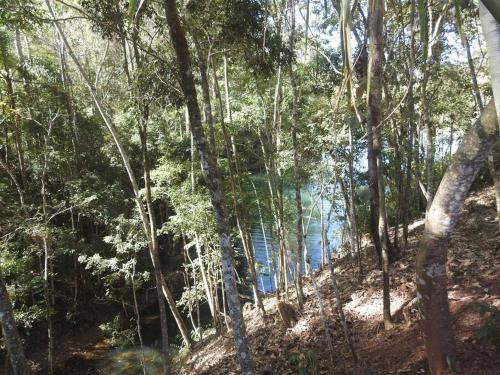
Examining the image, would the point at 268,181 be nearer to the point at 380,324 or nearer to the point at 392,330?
the point at 380,324

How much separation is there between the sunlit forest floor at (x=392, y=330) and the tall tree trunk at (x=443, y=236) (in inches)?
16.9

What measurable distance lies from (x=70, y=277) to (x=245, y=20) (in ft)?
45.7

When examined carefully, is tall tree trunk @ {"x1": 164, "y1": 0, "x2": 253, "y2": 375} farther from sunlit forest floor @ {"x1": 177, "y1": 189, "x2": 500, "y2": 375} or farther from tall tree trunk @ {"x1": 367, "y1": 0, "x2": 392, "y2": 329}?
tall tree trunk @ {"x1": 367, "y1": 0, "x2": 392, "y2": 329}

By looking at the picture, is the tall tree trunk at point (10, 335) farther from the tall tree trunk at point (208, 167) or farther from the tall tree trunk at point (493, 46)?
the tall tree trunk at point (493, 46)

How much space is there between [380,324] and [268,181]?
21.7 ft

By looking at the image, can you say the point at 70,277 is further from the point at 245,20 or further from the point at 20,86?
the point at 245,20

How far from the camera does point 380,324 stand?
19.7 ft

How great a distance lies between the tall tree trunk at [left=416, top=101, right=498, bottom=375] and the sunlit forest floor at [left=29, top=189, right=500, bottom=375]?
0.44m

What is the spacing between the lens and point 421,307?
3.42 metres

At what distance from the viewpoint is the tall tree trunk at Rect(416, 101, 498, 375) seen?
9.29 ft

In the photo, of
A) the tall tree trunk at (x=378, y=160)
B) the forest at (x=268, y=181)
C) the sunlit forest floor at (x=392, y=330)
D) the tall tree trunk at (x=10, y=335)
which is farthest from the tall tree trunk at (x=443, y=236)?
the tall tree trunk at (x=10, y=335)

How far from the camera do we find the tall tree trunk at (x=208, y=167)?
455 cm

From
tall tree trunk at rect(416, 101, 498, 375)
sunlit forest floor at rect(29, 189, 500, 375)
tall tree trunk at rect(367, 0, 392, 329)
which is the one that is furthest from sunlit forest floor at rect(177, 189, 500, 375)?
tall tree trunk at rect(367, 0, 392, 329)

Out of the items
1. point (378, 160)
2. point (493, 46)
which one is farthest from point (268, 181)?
point (493, 46)
